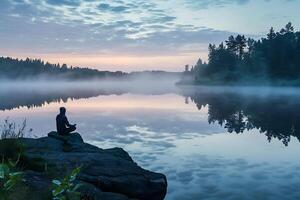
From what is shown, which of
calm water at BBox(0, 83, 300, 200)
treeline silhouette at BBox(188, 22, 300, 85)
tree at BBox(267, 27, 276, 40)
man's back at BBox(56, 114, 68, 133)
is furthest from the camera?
tree at BBox(267, 27, 276, 40)

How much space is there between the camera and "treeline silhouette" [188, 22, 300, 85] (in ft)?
393

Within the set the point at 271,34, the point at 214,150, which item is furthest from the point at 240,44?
the point at 214,150

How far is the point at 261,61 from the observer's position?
126 m

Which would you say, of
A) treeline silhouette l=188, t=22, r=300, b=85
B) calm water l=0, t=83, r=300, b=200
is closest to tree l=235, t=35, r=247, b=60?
treeline silhouette l=188, t=22, r=300, b=85

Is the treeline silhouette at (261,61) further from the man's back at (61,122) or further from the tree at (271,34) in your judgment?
the man's back at (61,122)

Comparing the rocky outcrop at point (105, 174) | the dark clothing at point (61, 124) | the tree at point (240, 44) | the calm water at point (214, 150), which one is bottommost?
the calm water at point (214, 150)

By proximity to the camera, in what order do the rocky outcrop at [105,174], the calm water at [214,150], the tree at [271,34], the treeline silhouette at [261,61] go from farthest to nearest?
the tree at [271,34]
the treeline silhouette at [261,61]
the calm water at [214,150]
the rocky outcrop at [105,174]

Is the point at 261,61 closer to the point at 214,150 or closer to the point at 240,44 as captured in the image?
the point at 240,44

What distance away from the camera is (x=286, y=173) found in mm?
15523

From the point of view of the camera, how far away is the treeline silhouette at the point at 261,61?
393 feet

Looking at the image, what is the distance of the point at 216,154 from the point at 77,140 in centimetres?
700

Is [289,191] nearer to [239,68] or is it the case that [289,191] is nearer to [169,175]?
[169,175]

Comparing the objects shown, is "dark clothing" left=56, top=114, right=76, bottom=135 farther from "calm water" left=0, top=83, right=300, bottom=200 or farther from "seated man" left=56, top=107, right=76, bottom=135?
→ "calm water" left=0, top=83, right=300, bottom=200

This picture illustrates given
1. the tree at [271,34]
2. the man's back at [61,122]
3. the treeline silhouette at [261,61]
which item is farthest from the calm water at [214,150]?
the tree at [271,34]
